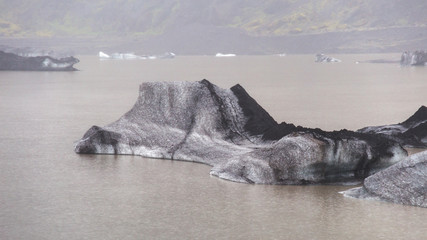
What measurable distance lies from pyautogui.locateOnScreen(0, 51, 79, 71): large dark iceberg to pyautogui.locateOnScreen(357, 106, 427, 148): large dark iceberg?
96.9 ft

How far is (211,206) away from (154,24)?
13008 cm

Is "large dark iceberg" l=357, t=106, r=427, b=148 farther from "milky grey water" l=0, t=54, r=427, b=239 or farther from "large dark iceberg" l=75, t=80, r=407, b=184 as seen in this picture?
"milky grey water" l=0, t=54, r=427, b=239

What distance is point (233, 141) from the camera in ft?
34.6

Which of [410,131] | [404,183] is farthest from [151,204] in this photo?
[410,131]

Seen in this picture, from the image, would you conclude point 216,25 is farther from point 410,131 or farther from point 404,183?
point 404,183

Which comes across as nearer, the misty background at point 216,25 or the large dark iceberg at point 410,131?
the large dark iceberg at point 410,131

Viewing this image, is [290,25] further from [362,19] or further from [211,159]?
[211,159]

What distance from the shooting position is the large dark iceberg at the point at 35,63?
3941 cm

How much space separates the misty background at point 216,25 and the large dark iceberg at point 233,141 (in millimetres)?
76318

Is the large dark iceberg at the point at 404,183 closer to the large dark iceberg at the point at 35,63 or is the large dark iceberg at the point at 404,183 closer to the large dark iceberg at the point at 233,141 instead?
the large dark iceberg at the point at 233,141

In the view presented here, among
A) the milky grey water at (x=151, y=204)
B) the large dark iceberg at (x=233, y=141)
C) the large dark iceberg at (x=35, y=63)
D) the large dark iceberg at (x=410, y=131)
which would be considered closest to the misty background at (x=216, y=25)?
the large dark iceberg at (x=35, y=63)

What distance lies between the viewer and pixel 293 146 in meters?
8.44

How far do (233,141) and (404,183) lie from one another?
11.2 ft

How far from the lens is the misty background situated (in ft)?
319
